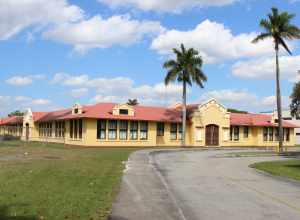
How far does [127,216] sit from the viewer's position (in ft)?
33.0

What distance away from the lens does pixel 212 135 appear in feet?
192

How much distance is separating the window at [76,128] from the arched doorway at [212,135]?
15.6m

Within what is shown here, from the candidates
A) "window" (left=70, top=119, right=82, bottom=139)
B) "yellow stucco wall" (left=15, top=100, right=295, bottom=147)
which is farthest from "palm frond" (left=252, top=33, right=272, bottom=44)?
"window" (left=70, top=119, right=82, bottom=139)

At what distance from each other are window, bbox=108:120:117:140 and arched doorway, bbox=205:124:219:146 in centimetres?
1234

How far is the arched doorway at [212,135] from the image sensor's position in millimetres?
58028

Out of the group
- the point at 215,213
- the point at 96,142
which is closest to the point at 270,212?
the point at 215,213

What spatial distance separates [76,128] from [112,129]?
4.03 metres

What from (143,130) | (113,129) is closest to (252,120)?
(143,130)

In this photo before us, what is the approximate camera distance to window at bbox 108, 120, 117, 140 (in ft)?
166

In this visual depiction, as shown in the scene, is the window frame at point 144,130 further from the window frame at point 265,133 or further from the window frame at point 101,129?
the window frame at point 265,133

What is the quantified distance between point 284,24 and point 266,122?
1809 centimetres

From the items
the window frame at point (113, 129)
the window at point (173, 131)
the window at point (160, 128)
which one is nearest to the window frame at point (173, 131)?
the window at point (173, 131)

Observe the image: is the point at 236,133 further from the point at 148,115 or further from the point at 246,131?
the point at 148,115

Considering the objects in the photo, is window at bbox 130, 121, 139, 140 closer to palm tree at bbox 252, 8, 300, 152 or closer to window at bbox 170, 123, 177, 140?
window at bbox 170, 123, 177, 140
